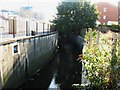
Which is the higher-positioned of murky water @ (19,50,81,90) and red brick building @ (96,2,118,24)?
red brick building @ (96,2,118,24)

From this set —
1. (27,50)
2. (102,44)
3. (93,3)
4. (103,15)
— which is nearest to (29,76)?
(27,50)

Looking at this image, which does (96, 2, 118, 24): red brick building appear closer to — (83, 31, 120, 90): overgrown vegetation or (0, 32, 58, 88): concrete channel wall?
(0, 32, 58, 88): concrete channel wall

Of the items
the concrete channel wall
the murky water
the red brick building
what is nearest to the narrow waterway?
the murky water

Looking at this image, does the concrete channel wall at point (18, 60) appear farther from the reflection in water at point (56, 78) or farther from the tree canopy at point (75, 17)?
the tree canopy at point (75, 17)

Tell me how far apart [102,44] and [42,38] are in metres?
13.2

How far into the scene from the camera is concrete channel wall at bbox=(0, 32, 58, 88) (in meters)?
10.8

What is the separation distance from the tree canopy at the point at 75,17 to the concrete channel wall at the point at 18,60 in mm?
19166

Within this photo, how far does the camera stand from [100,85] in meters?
5.90

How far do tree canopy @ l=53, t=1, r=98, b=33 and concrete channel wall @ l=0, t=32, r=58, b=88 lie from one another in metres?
19.2

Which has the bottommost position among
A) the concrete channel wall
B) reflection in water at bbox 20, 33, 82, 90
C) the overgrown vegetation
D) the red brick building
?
reflection in water at bbox 20, 33, 82, 90

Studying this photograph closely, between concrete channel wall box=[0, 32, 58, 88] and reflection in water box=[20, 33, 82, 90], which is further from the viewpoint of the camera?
reflection in water box=[20, 33, 82, 90]

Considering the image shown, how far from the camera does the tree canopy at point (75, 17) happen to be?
3703cm

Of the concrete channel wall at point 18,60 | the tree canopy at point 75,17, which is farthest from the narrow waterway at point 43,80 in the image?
the tree canopy at point 75,17

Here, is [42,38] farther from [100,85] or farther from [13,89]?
[100,85]
